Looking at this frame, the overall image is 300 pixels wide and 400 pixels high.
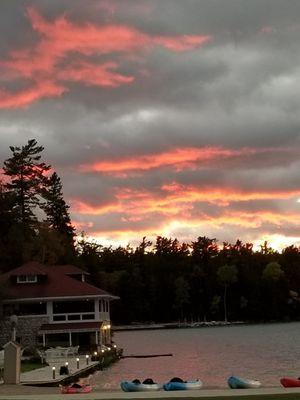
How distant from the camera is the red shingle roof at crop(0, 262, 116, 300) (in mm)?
66875

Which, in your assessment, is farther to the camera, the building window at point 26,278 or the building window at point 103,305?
the building window at point 103,305

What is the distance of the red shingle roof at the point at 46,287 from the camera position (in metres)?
66.9

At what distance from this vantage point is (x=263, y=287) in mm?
177250

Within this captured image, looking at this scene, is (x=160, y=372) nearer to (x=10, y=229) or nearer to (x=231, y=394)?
(x=231, y=394)

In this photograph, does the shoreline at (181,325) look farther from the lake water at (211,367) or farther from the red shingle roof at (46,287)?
the red shingle roof at (46,287)

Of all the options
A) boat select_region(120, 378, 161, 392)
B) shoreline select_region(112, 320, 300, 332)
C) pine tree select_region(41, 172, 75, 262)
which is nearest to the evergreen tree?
pine tree select_region(41, 172, 75, 262)

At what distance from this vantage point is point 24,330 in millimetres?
65562

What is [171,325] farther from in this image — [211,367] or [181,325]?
[211,367]

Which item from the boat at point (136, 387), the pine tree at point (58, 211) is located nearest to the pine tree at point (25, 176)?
the pine tree at point (58, 211)

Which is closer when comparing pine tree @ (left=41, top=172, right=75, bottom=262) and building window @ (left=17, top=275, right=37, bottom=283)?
building window @ (left=17, top=275, right=37, bottom=283)

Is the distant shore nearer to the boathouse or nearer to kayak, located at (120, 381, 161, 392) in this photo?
the boathouse

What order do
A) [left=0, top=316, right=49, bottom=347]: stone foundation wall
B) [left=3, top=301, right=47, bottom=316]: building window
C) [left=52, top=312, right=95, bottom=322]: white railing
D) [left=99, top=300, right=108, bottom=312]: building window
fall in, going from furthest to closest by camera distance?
[left=99, top=300, right=108, bottom=312]: building window
[left=3, top=301, right=47, bottom=316]: building window
[left=52, top=312, right=95, bottom=322]: white railing
[left=0, top=316, right=49, bottom=347]: stone foundation wall

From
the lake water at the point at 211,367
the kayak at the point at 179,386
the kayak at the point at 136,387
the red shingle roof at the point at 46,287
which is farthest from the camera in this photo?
the red shingle roof at the point at 46,287

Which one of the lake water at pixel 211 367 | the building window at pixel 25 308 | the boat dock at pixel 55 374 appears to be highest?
the building window at pixel 25 308
